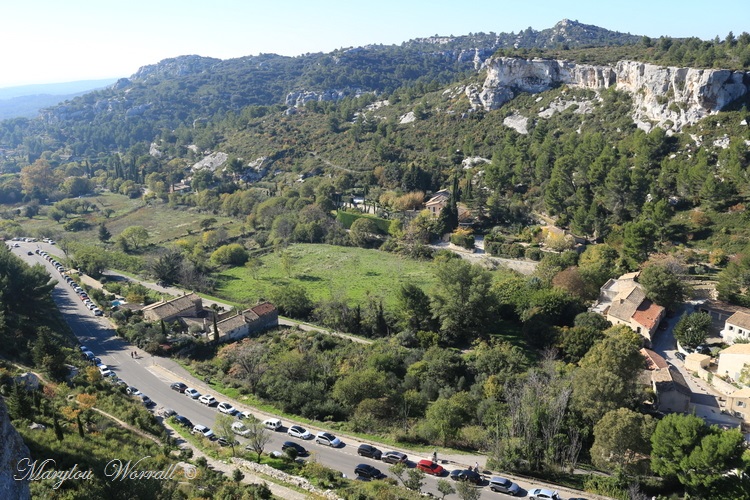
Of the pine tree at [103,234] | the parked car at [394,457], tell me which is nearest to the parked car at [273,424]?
the parked car at [394,457]

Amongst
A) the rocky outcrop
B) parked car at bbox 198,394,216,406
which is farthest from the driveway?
the rocky outcrop

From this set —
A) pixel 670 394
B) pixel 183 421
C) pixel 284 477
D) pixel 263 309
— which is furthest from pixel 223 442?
pixel 670 394

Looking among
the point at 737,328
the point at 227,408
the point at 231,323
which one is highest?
the point at 737,328

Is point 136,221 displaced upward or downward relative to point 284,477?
downward

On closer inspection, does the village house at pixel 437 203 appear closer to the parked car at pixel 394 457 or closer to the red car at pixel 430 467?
the parked car at pixel 394 457

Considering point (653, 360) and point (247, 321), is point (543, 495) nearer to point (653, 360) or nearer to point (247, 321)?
point (653, 360)

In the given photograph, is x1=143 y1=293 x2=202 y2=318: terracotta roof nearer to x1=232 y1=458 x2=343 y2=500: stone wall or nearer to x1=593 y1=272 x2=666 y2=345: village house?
x1=232 y1=458 x2=343 y2=500: stone wall

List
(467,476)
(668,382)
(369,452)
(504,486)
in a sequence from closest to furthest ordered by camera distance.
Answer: (504,486) < (467,476) < (369,452) < (668,382)
